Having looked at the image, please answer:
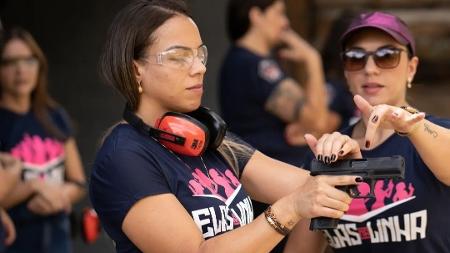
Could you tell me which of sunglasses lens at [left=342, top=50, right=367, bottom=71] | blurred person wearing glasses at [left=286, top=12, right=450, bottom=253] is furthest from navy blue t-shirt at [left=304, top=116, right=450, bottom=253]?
sunglasses lens at [left=342, top=50, right=367, bottom=71]

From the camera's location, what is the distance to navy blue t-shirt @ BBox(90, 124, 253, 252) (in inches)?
111

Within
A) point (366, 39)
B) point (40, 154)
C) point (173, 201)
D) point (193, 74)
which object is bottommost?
point (40, 154)

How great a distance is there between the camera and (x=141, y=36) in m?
2.97

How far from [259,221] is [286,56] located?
3.48m

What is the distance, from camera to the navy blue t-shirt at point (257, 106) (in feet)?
18.7

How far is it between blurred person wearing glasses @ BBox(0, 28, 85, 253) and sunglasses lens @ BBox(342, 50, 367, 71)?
2.39 metres

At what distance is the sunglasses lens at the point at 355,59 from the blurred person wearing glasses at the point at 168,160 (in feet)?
2.10

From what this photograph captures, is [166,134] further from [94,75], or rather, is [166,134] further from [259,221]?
[94,75]

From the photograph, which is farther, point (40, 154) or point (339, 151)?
point (40, 154)

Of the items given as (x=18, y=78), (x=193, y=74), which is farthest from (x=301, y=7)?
(x=193, y=74)

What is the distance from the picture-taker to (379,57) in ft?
11.5

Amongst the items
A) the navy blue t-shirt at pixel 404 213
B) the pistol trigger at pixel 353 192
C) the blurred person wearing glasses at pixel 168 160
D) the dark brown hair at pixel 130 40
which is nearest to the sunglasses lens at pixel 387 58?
the navy blue t-shirt at pixel 404 213

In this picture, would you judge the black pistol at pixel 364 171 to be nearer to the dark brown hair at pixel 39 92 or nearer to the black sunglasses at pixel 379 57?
the black sunglasses at pixel 379 57

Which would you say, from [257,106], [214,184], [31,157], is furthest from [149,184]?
[257,106]
